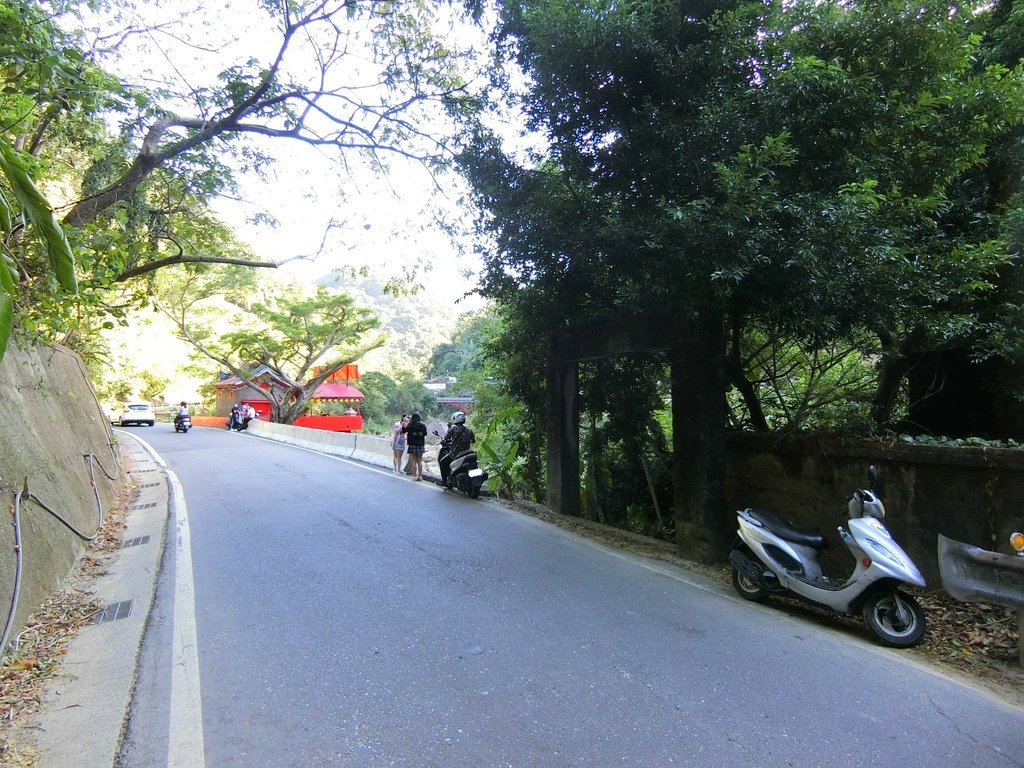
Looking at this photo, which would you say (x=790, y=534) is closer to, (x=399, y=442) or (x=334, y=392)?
(x=399, y=442)

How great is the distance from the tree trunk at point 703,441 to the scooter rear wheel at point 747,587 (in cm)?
120

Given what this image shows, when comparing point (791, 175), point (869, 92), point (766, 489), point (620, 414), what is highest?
point (869, 92)

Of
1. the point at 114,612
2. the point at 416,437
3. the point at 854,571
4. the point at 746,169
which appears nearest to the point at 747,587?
the point at 854,571

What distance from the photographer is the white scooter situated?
468 centimetres

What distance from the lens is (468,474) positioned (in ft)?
37.7

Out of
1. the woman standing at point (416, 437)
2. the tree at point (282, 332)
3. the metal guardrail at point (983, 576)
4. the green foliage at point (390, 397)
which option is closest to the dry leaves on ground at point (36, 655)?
the metal guardrail at point (983, 576)

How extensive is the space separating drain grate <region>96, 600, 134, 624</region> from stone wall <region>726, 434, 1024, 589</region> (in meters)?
6.46

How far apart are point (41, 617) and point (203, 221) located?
8.26 metres

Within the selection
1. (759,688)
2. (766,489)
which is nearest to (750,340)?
(766,489)

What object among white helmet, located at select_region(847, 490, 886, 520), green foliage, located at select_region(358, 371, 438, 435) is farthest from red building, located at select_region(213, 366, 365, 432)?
white helmet, located at select_region(847, 490, 886, 520)

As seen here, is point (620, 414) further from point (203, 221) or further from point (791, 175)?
point (203, 221)

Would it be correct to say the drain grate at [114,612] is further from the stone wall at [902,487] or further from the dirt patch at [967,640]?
the stone wall at [902,487]

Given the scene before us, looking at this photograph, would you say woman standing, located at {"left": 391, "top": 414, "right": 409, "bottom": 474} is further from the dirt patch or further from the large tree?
the dirt patch

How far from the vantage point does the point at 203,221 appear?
11.3m
